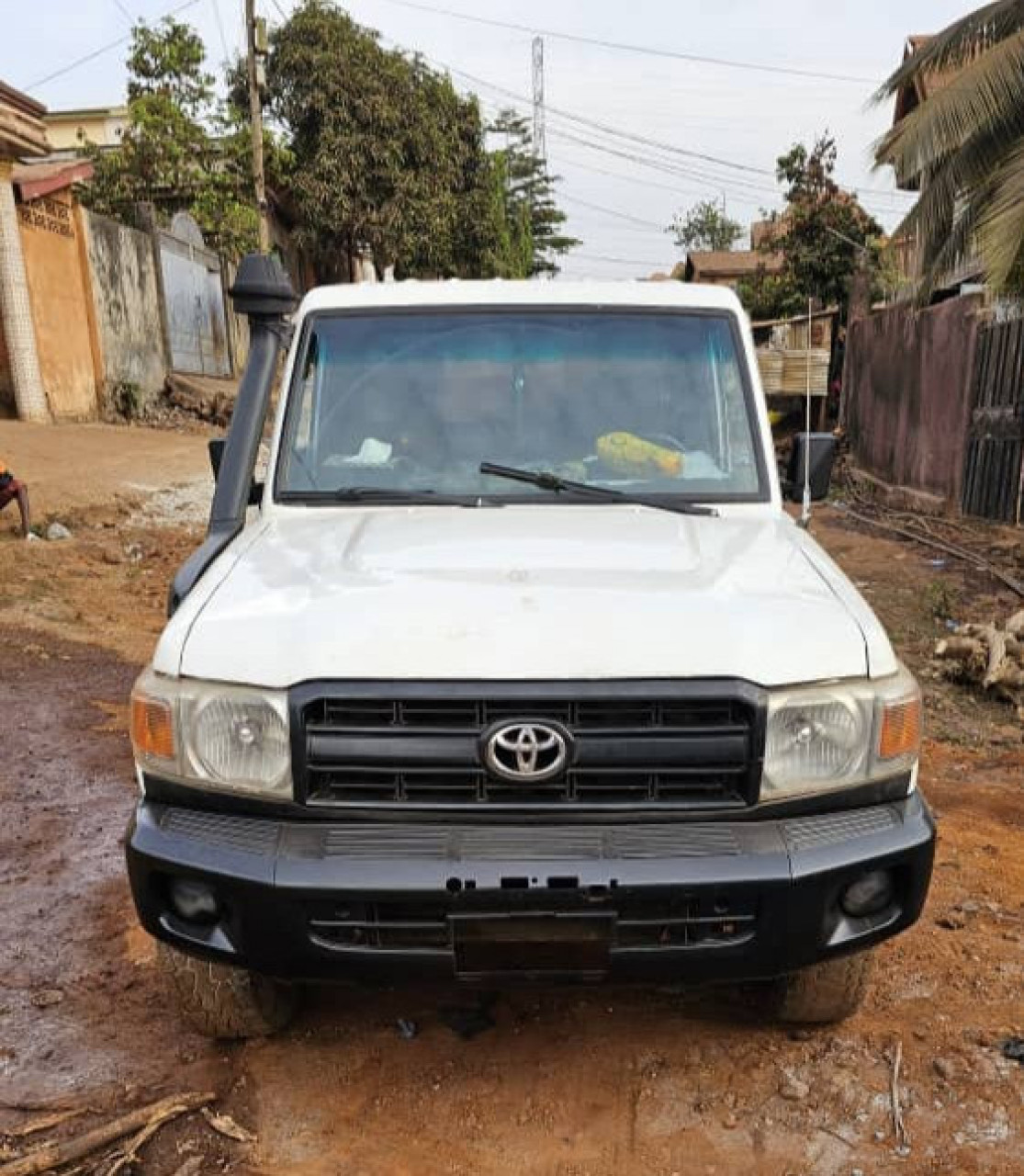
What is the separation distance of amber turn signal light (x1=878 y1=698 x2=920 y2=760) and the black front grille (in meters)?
0.30

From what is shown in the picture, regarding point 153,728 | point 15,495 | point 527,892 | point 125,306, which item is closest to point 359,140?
point 125,306

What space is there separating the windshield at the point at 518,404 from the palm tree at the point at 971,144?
5.64m

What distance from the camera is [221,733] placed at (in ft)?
7.24

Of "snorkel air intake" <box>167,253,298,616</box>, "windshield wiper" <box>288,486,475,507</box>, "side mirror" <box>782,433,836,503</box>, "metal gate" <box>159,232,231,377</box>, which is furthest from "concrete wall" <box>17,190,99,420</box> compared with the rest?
"side mirror" <box>782,433,836,503</box>

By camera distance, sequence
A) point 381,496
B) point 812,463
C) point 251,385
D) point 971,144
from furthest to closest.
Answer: point 971,144
point 812,463
point 251,385
point 381,496

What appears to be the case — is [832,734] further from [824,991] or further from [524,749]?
[824,991]

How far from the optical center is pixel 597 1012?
282cm

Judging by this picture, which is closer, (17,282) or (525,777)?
(525,777)

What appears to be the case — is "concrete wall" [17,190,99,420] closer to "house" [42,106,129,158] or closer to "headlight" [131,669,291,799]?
"headlight" [131,669,291,799]

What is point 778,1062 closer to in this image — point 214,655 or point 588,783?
point 588,783

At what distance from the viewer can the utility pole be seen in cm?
1800

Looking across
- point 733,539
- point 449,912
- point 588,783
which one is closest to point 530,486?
point 733,539

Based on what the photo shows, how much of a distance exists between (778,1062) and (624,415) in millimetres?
1954

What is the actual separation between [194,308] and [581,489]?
700 inches
